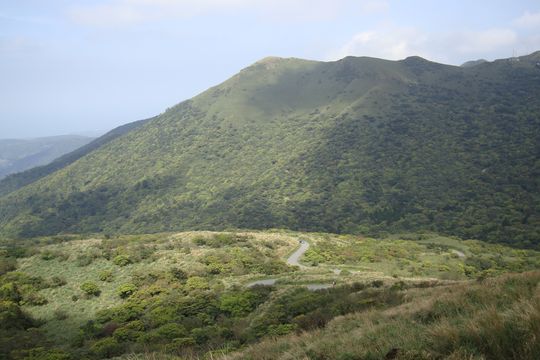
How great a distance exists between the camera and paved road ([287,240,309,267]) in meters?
61.1

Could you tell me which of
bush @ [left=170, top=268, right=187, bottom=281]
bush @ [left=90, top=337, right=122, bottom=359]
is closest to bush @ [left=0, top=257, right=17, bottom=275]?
bush @ [left=170, top=268, right=187, bottom=281]

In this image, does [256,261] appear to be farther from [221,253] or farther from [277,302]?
[277,302]

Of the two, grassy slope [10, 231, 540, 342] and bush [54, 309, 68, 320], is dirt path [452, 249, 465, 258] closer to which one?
grassy slope [10, 231, 540, 342]

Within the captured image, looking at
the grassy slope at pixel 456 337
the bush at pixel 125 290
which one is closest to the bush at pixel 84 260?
the bush at pixel 125 290

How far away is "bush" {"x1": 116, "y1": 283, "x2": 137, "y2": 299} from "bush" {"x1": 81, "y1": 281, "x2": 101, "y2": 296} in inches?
82.8

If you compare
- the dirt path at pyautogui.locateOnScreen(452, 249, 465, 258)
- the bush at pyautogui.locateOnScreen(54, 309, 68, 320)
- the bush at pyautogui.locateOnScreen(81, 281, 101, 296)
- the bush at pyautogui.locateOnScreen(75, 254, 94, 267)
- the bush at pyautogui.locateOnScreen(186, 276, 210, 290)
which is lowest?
the dirt path at pyautogui.locateOnScreen(452, 249, 465, 258)

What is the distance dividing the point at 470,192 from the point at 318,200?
50.9m

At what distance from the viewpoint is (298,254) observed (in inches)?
2638

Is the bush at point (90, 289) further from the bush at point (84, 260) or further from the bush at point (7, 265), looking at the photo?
the bush at point (7, 265)

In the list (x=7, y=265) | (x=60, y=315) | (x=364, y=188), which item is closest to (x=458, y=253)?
(x=364, y=188)

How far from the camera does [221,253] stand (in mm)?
53875

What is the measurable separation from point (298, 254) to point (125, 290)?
32.9 metres

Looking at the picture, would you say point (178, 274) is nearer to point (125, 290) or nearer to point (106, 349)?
point (125, 290)

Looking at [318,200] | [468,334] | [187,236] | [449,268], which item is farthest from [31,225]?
[468,334]
